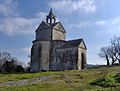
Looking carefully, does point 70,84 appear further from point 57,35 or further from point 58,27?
point 58,27

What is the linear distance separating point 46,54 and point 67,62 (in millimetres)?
6306

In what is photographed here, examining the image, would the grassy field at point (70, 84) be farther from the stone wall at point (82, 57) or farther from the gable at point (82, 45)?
the gable at point (82, 45)

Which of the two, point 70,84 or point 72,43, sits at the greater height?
point 72,43

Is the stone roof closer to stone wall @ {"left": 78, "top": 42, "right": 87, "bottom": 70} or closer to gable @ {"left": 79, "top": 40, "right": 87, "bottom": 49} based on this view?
gable @ {"left": 79, "top": 40, "right": 87, "bottom": 49}

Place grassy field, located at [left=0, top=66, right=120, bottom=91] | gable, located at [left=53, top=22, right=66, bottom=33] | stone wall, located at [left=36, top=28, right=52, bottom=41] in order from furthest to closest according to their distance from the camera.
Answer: gable, located at [left=53, top=22, right=66, bottom=33] → stone wall, located at [left=36, top=28, right=52, bottom=41] → grassy field, located at [left=0, top=66, right=120, bottom=91]

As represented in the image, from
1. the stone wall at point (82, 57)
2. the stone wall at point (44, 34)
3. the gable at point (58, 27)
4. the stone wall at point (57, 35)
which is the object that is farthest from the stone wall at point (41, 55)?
the stone wall at point (82, 57)

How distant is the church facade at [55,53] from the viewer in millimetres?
67500

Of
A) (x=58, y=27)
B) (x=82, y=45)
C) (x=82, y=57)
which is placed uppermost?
(x=58, y=27)

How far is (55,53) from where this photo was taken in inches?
2763

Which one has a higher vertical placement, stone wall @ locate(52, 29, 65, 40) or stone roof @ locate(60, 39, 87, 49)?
stone wall @ locate(52, 29, 65, 40)

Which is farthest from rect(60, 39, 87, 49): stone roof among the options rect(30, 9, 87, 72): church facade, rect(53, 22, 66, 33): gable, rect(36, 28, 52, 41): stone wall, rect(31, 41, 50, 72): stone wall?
rect(53, 22, 66, 33): gable

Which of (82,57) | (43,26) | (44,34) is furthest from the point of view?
(43,26)

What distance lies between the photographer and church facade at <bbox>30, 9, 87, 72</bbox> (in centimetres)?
6750

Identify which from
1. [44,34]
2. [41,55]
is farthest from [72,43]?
[44,34]
